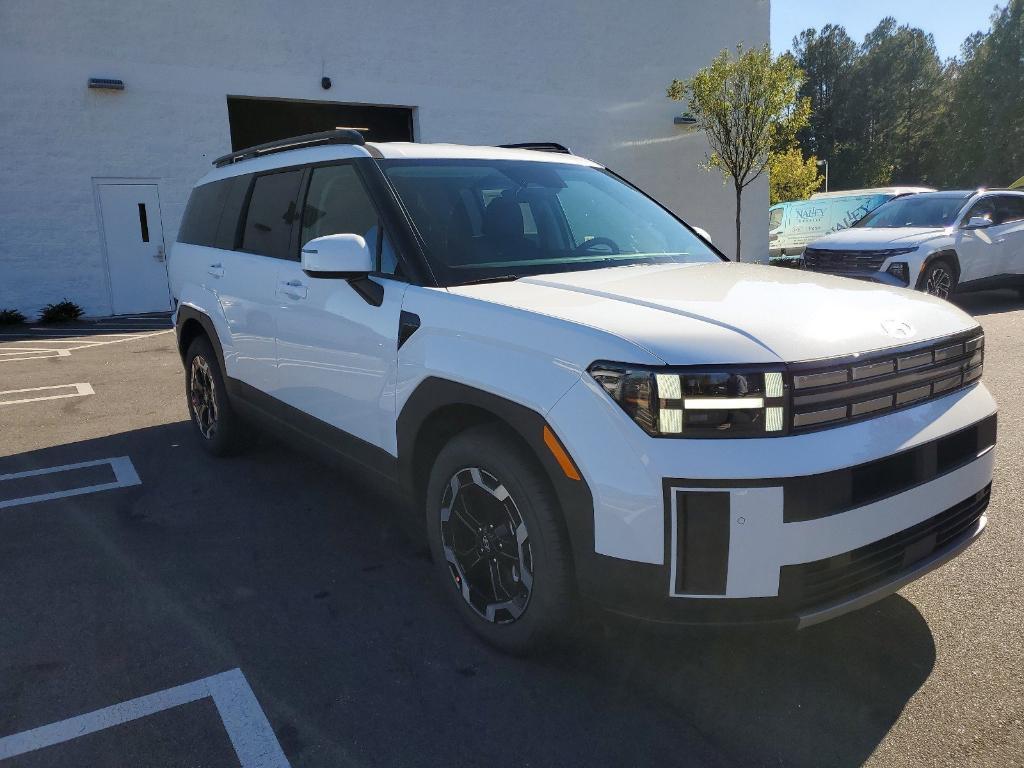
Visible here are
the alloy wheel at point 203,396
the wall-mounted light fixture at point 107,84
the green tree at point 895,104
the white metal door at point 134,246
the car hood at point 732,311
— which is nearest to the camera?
the car hood at point 732,311

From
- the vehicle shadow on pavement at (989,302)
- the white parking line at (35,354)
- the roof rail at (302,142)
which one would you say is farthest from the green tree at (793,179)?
the roof rail at (302,142)

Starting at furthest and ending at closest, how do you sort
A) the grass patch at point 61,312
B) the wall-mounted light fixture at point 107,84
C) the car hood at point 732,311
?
the grass patch at point 61,312 → the wall-mounted light fixture at point 107,84 → the car hood at point 732,311

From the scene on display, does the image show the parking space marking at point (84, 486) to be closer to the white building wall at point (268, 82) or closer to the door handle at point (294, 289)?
the door handle at point (294, 289)

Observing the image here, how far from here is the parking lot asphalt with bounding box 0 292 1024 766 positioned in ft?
8.00

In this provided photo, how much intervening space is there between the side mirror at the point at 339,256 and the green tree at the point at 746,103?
58.3 feet

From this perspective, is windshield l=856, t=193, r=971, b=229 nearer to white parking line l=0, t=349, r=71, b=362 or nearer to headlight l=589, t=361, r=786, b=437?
headlight l=589, t=361, r=786, b=437

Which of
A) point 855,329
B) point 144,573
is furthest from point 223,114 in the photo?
point 855,329

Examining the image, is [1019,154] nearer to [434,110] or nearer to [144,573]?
[434,110]

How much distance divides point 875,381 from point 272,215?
3.33 m

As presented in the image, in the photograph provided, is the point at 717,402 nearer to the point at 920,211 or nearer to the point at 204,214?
the point at 204,214

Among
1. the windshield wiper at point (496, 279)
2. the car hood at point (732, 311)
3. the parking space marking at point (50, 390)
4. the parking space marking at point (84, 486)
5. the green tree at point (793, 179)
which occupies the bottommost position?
the parking space marking at point (84, 486)

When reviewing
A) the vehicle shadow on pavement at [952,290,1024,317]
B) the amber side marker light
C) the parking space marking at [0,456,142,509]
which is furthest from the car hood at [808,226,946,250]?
the amber side marker light

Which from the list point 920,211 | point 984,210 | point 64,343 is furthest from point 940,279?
point 64,343

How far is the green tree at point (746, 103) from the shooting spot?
18625 millimetres
